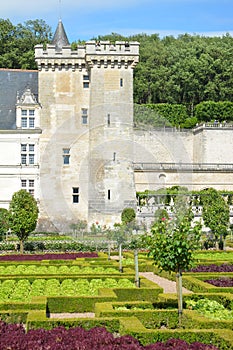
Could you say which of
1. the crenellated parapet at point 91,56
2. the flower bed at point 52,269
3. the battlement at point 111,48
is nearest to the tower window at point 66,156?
the crenellated parapet at point 91,56

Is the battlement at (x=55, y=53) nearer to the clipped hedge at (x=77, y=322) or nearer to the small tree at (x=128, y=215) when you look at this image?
the small tree at (x=128, y=215)

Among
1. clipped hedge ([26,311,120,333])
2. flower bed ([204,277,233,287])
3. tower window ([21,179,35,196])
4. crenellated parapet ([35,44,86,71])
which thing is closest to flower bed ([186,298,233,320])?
clipped hedge ([26,311,120,333])

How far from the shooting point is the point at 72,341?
790 cm

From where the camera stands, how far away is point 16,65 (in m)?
44.7

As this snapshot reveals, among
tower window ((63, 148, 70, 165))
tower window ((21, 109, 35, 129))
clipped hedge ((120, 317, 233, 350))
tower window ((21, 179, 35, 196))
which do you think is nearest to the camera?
clipped hedge ((120, 317, 233, 350))

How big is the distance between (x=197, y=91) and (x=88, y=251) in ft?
93.2

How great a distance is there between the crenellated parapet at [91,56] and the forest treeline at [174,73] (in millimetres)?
11272

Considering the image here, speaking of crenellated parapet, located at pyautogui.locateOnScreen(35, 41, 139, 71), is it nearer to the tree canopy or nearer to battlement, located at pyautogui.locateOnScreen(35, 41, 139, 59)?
battlement, located at pyautogui.locateOnScreen(35, 41, 139, 59)

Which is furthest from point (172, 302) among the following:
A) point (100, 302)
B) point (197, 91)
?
point (197, 91)

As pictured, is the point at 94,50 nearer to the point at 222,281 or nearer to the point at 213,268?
the point at 213,268

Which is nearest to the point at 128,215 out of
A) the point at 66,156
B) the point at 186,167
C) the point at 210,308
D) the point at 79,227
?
the point at 79,227

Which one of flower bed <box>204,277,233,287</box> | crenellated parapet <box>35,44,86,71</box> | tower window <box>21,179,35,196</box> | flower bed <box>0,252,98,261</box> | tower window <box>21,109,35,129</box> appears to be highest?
crenellated parapet <box>35,44,86,71</box>

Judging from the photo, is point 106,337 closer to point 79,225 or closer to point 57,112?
point 79,225

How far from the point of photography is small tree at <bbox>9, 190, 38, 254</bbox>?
2327 cm
